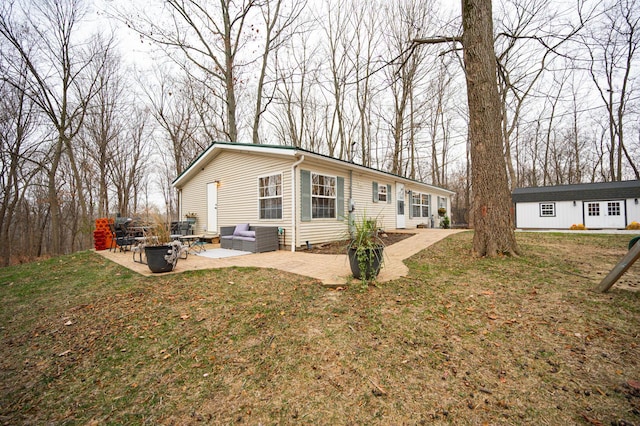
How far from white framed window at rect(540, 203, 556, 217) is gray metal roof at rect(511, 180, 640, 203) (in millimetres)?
377

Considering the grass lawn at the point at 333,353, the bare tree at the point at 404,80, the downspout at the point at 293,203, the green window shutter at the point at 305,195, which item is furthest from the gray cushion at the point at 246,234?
the bare tree at the point at 404,80

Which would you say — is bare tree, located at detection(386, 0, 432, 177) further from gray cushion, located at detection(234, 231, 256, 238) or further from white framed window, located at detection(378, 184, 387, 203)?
gray cushion, located at detection(234, 231, 256, 238)

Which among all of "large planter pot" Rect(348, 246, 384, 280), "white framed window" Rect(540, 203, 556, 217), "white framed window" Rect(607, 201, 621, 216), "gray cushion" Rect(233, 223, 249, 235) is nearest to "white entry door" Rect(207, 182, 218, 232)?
"gray cushion" Rect(233, 223, 249, 235)

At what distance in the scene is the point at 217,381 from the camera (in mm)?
2068

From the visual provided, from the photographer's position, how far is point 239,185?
30.9ft

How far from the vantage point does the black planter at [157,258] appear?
15.9 feet

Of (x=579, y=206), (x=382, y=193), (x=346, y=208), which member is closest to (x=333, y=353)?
(x=346, y=208)

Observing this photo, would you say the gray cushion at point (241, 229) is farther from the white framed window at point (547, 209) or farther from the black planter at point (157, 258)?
the white framed window at point (547, 209)

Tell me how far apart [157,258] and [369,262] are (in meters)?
4.01

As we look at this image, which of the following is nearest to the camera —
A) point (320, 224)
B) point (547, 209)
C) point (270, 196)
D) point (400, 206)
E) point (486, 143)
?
point (486, 143)

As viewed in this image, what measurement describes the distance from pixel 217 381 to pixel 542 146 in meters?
28.8

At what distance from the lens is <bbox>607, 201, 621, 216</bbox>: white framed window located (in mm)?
14189

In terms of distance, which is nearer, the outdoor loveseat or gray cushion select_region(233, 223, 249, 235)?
the outdoor loveseat

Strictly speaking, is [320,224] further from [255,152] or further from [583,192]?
[583,192]
